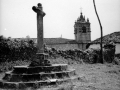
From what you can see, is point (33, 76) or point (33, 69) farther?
point (33, 69)

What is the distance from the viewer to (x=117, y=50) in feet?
104

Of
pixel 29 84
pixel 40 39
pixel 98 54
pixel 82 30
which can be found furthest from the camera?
pixel 82 30

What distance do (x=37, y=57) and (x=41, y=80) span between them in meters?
1.61

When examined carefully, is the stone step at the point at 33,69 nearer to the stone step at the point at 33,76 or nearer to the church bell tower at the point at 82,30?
the stone step at the point at 33,76

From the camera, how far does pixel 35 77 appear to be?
7.84 meters

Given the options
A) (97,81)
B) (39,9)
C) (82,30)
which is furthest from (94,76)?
(82,30)

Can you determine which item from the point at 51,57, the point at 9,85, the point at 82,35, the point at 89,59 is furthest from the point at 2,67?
the point at 82,35

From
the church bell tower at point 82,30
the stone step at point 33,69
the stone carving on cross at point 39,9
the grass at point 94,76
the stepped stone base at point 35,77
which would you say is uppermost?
the church bell tower at point 82,30

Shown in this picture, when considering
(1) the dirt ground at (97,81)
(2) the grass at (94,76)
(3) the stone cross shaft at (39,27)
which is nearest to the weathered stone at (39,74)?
(3) the stone cross shaft at (39,27)

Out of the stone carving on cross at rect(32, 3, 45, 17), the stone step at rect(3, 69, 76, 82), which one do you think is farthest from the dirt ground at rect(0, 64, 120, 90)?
the stone carving on cross at rect(32, 3, 45, 17)

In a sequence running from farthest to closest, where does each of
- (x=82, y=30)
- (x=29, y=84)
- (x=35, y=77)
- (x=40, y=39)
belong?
(x=82, y=30) → (x=40, y=39) → (x=35, y=77) → (x=29, y=84)

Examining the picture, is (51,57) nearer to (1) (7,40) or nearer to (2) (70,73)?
(1) (7,40)

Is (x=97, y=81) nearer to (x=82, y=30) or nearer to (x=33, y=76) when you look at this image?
(x=33, y=76)

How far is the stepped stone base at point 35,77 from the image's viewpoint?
7.36m
